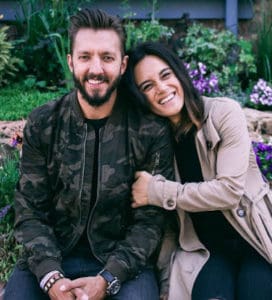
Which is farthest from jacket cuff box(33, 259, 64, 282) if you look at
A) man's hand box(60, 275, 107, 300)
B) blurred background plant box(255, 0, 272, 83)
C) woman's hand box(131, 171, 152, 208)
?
blurred background plant box(255, 0, 272, 83)

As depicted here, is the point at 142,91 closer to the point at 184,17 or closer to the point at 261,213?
the point at 261,213

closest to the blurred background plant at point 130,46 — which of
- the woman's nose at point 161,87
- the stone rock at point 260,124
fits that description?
the stone rock at point 260,124

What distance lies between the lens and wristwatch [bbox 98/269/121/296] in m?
2.96

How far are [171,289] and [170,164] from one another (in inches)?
24.4

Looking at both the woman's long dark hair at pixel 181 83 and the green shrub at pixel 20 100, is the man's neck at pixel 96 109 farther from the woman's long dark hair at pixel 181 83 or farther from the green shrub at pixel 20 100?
the green shrub at pixel 20 100

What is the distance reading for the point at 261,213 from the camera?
3.13 m

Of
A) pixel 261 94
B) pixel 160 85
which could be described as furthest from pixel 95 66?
pixel 261 94

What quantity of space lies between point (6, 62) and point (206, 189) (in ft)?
10.4

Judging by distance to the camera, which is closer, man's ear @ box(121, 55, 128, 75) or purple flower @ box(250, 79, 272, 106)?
man's ear @ box(121, 55, 128, 75)

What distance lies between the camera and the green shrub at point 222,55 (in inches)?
225

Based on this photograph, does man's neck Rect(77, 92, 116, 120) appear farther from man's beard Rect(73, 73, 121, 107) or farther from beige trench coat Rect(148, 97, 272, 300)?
beige trench coat Rect(148, 97, 272, 300)

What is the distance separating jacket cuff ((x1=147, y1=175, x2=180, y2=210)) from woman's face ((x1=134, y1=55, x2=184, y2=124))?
357 millimetres

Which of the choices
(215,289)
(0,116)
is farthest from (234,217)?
(0,116)

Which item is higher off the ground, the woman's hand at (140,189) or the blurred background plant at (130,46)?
the blurred background plant at (130,46)
